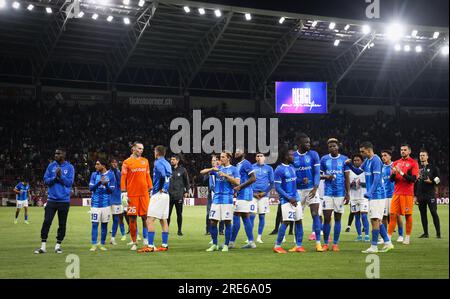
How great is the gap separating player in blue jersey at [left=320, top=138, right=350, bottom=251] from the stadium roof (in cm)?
2422

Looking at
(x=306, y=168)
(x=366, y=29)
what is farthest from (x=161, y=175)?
(x=366, y=29)

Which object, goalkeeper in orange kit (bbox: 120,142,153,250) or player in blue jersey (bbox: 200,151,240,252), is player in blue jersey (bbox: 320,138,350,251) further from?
goalkeeper in orange kit (bbox: 120,142,153,250)

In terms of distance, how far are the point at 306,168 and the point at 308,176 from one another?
190mm

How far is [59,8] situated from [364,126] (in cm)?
2790

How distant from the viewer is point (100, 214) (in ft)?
48.2

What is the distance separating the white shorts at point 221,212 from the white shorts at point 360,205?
384 cm

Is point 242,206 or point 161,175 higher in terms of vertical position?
point 161,175

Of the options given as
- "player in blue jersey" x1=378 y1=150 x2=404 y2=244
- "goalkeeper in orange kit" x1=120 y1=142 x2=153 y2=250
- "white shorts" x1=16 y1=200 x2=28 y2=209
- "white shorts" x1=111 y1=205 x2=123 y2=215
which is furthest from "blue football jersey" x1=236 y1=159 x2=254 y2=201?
"white shorts" x1=16 y1=200 x2=28 y2=209

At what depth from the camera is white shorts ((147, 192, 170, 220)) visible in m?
14.0

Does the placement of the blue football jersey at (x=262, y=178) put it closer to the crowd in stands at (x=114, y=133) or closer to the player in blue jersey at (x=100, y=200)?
the player in blue jersey at (x=100, y=200)

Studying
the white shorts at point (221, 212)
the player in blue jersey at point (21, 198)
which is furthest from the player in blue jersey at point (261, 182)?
the player in blue jersey at point (21, 198)

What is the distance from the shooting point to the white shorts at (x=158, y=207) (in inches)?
553

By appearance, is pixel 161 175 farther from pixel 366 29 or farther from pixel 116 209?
pixel 366 29
